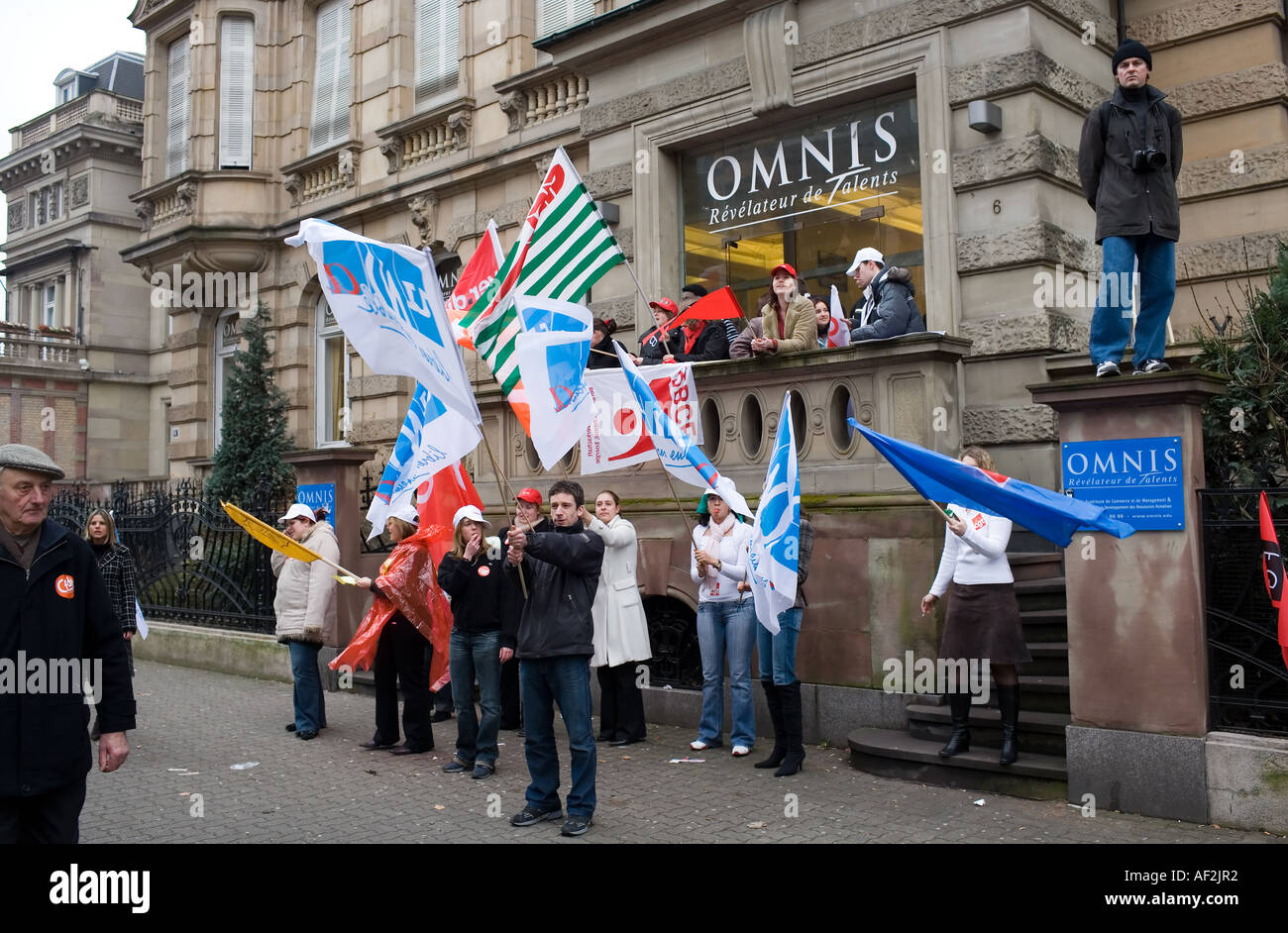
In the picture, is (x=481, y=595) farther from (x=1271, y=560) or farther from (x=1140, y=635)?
(x=1271, y=560)

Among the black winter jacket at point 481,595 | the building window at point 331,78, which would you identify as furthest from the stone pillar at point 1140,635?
the building window at point 331,78

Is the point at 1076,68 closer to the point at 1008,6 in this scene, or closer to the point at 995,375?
→ the point at 1008,6

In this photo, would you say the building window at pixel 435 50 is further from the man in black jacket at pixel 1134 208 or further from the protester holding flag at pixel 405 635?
the man in black jacket at pixel 1134 208

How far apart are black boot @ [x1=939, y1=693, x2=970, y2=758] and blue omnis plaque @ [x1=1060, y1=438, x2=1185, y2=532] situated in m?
1.59

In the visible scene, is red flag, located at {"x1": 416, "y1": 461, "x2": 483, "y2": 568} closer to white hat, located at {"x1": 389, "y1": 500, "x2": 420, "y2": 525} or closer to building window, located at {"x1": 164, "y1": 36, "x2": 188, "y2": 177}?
white hat, located at {"x1": 389, "y1": 500, "x2": 420, "y2": 525}

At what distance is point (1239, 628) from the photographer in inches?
269

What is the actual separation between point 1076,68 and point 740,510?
6.37 metres

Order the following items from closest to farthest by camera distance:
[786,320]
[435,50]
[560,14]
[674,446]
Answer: [674,446] → [786,320] → [560,14] → [435,50]

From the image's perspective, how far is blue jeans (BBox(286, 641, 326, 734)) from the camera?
9.99 m

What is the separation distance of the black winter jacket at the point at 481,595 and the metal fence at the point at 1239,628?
4.78 m

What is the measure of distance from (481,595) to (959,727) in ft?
11.9

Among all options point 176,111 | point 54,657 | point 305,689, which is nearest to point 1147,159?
point 54,657

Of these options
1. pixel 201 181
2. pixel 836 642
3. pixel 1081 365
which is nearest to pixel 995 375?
pixel 1081 365

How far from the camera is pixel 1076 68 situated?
10828mm
